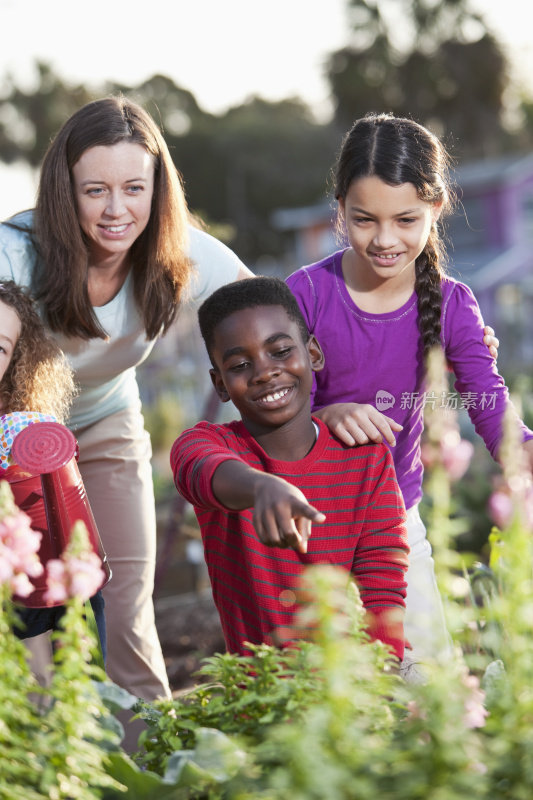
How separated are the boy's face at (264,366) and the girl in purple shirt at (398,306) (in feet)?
1.15

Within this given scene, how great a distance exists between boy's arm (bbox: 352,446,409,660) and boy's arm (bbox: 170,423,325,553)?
0.34 meters

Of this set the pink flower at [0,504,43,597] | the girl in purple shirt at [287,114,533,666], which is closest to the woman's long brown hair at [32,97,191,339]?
the girl in purple shirt at [287,114,533,666]

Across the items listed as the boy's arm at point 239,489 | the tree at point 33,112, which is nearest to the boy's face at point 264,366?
the boy's arm at point 239,489

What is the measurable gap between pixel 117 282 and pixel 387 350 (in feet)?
2.75

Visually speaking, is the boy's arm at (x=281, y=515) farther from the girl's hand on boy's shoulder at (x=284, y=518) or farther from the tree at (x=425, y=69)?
the tree at (x=425, y=69)

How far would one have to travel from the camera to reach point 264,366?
2.02 m

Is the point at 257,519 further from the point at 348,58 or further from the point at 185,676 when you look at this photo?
the point at 348,58

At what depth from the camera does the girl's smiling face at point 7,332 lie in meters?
2.22

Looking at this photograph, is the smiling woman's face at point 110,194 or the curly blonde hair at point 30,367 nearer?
the curly blonde hair at point 30,367

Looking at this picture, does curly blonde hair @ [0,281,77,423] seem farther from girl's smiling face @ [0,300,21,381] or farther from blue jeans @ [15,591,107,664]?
blue jeans @ [15,591,107,664]

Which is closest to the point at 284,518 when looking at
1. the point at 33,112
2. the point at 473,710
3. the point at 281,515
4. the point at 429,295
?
the point at 281,515

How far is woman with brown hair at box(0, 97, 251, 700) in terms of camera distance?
2531 millimetres

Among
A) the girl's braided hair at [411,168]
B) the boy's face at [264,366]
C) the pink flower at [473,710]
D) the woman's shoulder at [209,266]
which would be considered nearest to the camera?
the pink flower at [473,710]

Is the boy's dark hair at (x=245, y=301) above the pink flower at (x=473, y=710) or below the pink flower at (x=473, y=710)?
above
